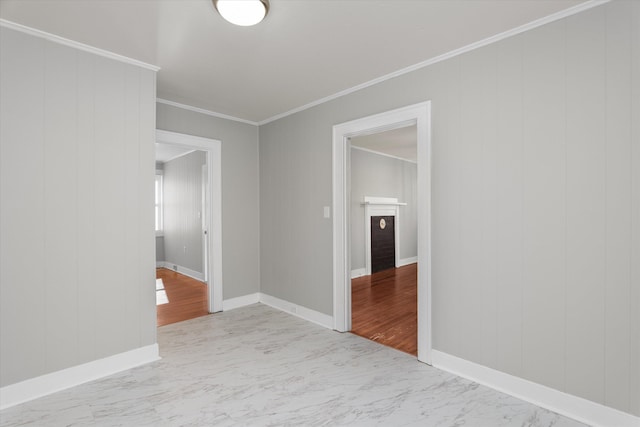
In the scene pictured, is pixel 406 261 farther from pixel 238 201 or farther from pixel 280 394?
pixel 280 394

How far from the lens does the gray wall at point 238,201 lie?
4.09m

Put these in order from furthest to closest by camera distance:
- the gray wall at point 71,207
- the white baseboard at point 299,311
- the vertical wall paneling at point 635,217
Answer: the white baseboard at point 299,311
the gray wall at point 71,207
the vertical wall paneling at point 635,217

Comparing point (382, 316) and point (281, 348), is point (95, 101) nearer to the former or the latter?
point (281, 348)

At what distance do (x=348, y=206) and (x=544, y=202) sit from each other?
1.82 meters

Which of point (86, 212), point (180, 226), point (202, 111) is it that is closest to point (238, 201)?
point (202, 111)

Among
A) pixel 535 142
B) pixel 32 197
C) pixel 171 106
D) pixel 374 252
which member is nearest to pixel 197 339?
pixel 32 197

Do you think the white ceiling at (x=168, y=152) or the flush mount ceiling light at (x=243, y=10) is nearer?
the flush mount ceiling light at (x=243, y=10)

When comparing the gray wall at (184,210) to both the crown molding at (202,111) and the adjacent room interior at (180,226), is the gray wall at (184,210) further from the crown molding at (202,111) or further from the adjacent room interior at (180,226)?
the crown molding at (202,111)

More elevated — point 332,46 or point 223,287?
point 332,46

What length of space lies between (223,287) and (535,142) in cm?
363

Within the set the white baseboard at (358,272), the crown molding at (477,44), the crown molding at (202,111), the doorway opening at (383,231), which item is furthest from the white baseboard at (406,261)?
the crown molding at (477,44)

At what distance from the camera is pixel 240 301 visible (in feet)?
13.9

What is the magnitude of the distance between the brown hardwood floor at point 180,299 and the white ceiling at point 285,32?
271 centimetres

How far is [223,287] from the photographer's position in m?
4.08
